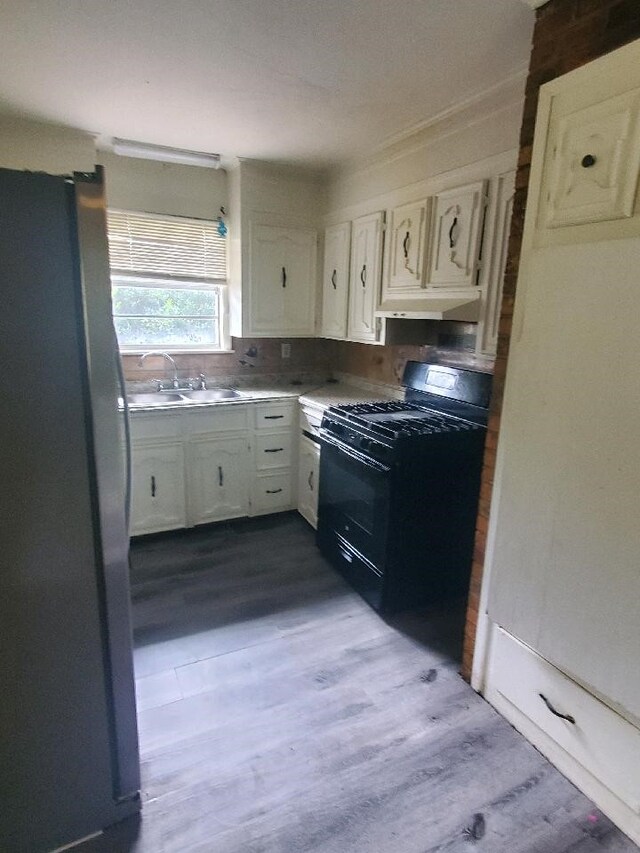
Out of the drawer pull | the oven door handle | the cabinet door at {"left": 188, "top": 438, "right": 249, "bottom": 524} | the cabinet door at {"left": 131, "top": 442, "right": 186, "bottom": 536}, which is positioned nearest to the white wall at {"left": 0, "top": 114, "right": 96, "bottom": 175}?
the cabinet door at {"left": 131, "top": 442, "right": 186, "bottom": 536}

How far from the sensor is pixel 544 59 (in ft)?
4.95

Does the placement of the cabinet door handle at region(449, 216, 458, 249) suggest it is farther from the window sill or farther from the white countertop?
the window sill

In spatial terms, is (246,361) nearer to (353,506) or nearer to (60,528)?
(353,506)

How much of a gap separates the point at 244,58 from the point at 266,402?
76.1 inches

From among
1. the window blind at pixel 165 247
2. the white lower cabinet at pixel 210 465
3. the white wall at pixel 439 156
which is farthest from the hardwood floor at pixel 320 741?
the white wall at pixel 439 156

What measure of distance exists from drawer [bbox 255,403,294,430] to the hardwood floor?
1.13 m

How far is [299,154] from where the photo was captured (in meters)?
3.02

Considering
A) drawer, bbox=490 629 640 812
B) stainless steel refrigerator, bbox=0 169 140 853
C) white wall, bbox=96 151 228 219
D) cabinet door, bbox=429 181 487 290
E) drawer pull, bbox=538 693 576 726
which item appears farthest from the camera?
white wall, bbox=96 151 228 219

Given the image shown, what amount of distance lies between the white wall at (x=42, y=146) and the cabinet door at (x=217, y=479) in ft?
5.93

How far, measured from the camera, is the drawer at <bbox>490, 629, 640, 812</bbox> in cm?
143

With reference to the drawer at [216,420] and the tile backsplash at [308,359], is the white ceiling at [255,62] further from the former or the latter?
the drawer at [216,420]

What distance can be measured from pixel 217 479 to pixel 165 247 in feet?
5.58

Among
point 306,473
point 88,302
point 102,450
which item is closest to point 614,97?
point 88,302

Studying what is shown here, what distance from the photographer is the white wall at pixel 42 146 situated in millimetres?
2637
